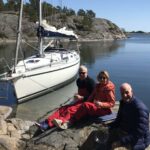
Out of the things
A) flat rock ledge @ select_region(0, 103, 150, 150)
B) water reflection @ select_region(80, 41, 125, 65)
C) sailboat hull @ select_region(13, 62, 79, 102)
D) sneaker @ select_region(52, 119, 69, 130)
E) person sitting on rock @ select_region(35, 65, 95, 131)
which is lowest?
water reflection @ select_region(80, 41, 125, 65)

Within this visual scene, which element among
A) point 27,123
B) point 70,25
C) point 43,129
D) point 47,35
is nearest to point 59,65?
point 47,35

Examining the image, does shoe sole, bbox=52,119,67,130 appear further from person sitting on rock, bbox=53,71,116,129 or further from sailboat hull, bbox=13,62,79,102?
sailboat hull, bbox=13,62,79,102

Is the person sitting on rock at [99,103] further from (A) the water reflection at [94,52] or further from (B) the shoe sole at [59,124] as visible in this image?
(A) the water reflection at [94,52]

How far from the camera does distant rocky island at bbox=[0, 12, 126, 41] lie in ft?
268

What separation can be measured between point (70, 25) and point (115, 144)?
97.5m

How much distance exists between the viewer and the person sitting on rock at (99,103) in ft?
28.7

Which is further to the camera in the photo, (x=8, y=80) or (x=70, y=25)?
(x=70, y=25)

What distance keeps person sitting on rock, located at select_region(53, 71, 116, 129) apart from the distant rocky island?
42.3 metres

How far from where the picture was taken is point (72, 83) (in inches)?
995

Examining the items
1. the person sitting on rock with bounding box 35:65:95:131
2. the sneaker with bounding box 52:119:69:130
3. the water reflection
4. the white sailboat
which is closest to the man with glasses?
the sneaker with bounding box 52:119:69:130

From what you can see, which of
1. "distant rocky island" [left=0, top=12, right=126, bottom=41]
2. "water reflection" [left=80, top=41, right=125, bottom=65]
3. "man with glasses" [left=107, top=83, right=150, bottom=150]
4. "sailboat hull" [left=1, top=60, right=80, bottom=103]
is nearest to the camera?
"man with glasses" [left=107, top=83, right=150, bottom=150]

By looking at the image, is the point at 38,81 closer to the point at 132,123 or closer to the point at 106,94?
the point at 106,94

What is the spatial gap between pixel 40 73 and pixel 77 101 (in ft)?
33.0

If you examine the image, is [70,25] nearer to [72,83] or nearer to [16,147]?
[72,83]
